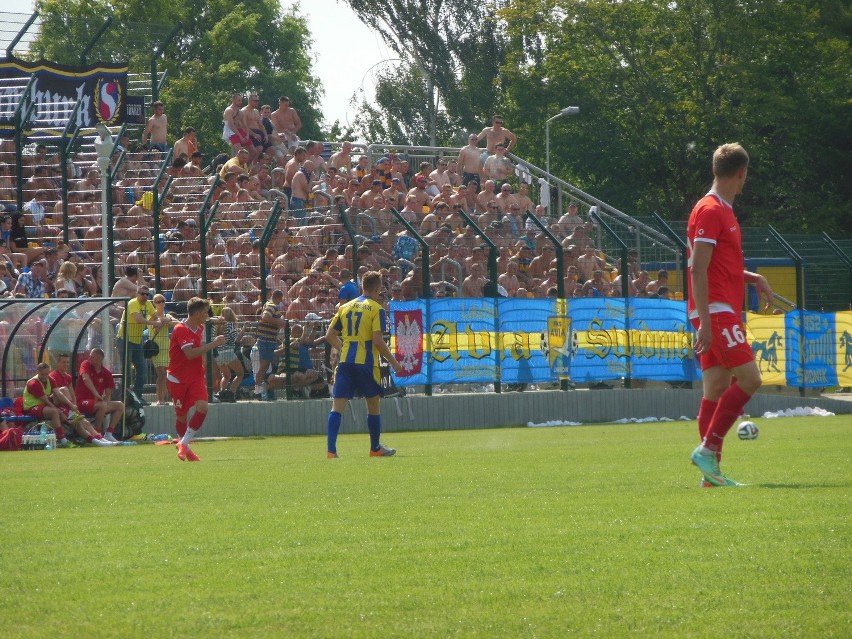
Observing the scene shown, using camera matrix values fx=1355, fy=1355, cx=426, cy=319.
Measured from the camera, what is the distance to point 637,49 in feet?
182

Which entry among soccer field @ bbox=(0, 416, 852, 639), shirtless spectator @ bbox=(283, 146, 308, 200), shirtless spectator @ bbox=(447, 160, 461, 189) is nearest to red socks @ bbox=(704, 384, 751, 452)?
soccer field @ bbox=(0, 416, 852, 639)

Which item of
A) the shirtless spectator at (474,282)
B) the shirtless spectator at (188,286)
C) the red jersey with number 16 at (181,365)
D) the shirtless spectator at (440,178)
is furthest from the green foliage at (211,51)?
the red jersey with number 16 at (181,365)

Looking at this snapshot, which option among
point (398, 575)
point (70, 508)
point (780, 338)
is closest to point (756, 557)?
point (398, 575)

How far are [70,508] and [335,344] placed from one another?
6026 mm

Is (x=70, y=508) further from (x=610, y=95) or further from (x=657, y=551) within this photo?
(x=610, y=95)

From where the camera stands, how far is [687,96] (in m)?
55.7

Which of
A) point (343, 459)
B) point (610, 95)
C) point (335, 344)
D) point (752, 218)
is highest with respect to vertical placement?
point (610, 95)

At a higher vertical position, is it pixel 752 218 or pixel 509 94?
pixel 509 94

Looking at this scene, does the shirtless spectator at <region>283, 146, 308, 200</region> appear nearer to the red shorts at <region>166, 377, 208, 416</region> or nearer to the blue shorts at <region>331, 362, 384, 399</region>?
the red shorts at <region>166, 377, 208, 416</region>

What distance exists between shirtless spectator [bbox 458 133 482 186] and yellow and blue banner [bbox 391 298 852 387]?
6864mm

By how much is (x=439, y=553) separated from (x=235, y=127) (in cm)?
2384

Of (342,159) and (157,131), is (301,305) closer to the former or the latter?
(342,159)

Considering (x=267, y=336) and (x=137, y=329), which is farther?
(x=267, y=336)

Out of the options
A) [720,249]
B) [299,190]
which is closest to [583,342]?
[299,190]
